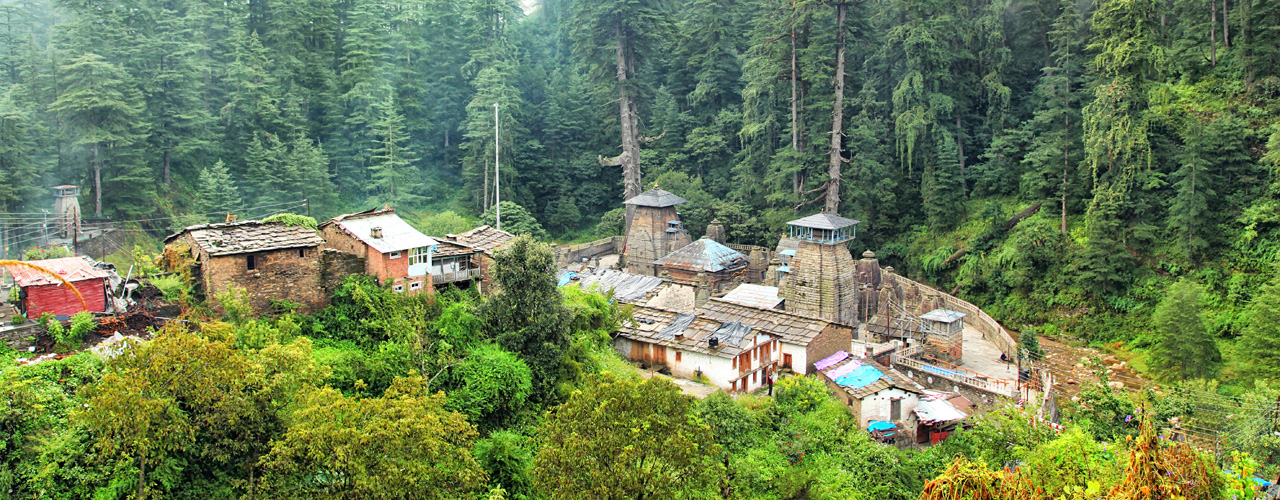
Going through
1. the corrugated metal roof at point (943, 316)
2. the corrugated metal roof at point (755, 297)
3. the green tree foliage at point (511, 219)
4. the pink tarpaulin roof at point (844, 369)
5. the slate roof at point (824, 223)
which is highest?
the green tree foliage at point (511, 219)

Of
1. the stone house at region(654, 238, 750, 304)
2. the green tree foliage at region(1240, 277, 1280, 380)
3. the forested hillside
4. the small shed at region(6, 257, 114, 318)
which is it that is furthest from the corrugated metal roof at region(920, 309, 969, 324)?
the small shed at region(6, 257, 114, 318)

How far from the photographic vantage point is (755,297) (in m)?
33.3

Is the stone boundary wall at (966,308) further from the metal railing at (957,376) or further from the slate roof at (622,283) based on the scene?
the slate roof at (622,283)

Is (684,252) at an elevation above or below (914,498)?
above

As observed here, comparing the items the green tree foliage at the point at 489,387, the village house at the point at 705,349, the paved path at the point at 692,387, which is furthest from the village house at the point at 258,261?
the village house at the point at 705,349

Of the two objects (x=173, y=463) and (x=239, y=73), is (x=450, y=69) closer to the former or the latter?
(x=239, y=73)

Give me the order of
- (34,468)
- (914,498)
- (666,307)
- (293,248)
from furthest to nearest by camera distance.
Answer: (666,307) → (293,248) → (914,498) → (34,468)

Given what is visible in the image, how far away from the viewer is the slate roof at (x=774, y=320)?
92.6 feet

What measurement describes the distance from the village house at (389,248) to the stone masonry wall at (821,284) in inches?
555

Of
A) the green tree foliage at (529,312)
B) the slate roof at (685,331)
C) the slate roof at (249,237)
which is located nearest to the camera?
the slate roof at (249,237)

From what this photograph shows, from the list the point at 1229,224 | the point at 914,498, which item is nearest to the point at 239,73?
the point at 914,498

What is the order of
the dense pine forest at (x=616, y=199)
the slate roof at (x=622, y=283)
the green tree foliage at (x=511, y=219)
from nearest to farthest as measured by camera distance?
the dense pine forest at (x=616, y=199) → the slate roof at (x=622, y=283) → the green tree foliage at (x=511, y=219)

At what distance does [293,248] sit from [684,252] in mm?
19669

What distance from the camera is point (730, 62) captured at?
5291 centimetres
